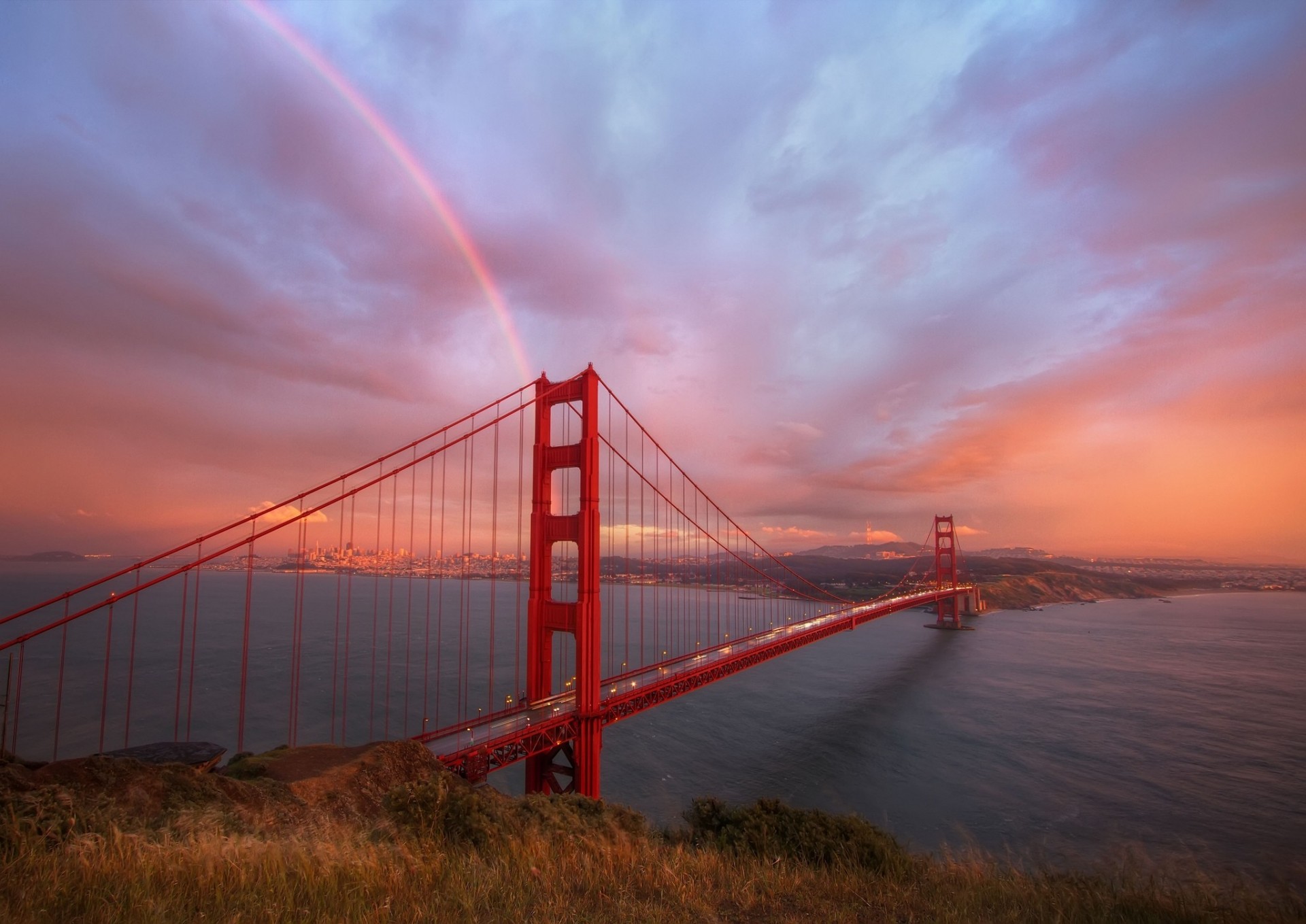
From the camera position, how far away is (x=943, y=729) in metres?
30.5

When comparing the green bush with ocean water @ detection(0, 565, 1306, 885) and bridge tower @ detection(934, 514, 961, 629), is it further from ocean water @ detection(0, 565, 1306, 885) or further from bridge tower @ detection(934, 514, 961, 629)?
bridge tower @ detection(934, 514, 961, 629)

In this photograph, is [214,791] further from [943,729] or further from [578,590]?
[943,729]

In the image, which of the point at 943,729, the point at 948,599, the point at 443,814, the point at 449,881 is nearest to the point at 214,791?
the point at 443,814

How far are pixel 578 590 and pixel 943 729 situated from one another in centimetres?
2364

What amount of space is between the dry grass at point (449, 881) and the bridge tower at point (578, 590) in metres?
9.39

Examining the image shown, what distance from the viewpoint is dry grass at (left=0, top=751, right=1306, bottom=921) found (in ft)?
12.7

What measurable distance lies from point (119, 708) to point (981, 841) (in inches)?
1693

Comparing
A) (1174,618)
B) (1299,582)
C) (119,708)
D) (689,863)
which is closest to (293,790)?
(689,863)

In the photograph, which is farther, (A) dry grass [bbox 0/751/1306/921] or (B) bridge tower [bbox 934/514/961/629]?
(B) bridge tower [bbox 934/514/961/629]

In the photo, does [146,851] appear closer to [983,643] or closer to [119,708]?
[119,708]

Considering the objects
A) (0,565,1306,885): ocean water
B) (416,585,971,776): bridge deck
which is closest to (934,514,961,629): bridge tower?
(0,565,1306,885): ocean water

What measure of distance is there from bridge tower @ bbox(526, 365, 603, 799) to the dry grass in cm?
939

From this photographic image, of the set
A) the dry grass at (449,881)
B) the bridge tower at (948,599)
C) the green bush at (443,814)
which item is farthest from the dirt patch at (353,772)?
the bridge tower at (948,599)

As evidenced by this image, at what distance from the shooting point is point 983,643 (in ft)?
195
